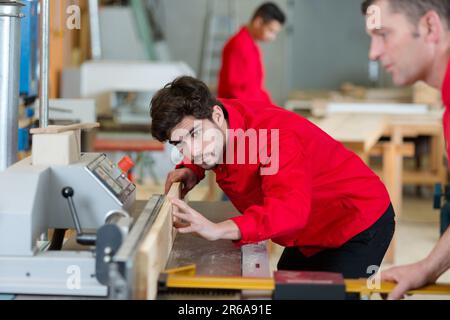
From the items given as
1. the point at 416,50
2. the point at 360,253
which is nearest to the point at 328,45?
the point at 360,253

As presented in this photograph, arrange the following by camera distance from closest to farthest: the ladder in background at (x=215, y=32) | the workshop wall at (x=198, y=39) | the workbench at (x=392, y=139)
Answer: the workbench at (x=392, y=139)
the ladder in background at (x=215, y=32)
the workshop wall at (x=198, y=39)

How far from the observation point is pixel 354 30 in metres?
→ 9.73

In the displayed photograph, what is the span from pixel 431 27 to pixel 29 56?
2.89 meters

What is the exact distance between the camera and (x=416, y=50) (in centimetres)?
148

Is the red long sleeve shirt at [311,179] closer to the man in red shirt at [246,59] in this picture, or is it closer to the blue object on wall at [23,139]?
the blue object on wall at [23,139]

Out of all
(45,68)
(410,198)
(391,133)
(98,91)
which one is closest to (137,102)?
(98,91)

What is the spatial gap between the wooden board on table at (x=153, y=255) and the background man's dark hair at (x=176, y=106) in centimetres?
18

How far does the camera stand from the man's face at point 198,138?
176 centimetres

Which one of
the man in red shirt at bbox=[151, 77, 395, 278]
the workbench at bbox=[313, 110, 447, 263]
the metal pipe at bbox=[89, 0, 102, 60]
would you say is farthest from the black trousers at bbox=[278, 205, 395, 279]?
the metal pipe at bbox=[89, 0, 102, 60]

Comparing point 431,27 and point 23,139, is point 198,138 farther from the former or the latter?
point 23,139

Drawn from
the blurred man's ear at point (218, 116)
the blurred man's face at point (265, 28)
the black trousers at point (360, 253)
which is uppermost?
the blurred man's face at point (265, 28)

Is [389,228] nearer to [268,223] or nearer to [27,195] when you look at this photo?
[268,223]

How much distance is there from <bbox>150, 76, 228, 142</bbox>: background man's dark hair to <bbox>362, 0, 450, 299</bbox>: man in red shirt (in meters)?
0.44

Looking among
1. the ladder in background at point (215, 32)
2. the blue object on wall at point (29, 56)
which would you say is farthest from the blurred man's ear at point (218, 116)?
the ladder in background at point (215, 32)
